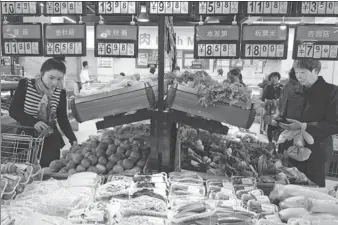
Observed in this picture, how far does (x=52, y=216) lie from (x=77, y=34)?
10.6 ft

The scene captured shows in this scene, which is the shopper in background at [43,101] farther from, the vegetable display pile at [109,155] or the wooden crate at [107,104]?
the wooden crate at [107,104]

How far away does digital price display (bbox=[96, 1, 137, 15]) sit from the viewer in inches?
150

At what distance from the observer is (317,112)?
4102mm

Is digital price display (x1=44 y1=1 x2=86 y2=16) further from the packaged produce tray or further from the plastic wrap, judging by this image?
the plastic wrap

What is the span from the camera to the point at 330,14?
405 cm

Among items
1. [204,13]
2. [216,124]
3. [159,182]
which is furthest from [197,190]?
[204,13]

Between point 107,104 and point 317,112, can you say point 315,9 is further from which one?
point 107,104

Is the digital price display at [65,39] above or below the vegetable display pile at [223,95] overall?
above

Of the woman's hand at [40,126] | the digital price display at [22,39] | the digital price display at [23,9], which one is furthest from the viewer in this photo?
the digital price display at [22,39]

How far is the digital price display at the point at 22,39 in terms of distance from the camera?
15.9 ft

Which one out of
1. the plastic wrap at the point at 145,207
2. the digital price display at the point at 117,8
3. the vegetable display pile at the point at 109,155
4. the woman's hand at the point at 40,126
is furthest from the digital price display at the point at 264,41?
the plastic wrap at the point at 145,207

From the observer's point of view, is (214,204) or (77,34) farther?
(77,34)

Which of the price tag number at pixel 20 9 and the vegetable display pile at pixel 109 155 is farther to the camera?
the price tag number at pixel 20 9

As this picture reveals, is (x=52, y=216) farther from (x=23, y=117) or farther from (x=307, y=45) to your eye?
(x=307, y=45)
